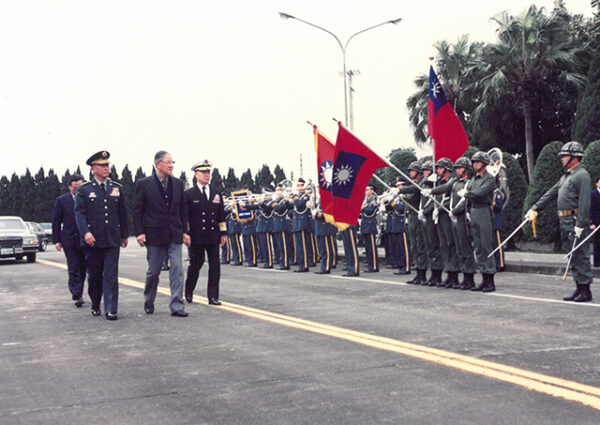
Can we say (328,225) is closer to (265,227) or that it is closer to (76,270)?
(265,227)

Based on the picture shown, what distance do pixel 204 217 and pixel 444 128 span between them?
5087 mm

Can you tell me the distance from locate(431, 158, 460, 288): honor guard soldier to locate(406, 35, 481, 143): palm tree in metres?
29.2

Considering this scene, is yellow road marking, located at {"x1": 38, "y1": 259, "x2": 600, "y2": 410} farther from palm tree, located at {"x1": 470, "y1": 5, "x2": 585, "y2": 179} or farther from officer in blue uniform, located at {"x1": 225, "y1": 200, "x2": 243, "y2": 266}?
palm tree, located at {"x1": 470, "y1": 5, "x2": 585, "y2": 179}

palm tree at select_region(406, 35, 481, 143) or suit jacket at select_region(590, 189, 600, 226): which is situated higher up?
palm tree at select_region(406, 35, 481, 143)

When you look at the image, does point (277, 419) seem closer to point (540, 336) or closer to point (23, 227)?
point (540, 336)

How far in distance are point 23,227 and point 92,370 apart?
21.3 metres

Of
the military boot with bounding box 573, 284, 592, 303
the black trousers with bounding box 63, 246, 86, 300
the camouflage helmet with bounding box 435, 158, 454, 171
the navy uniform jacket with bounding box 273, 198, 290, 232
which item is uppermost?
the camouflage helmet with bounding box 435, 158, 454, 171

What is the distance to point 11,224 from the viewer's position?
25312 millimetres

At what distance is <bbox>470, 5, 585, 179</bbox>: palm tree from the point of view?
33.5m

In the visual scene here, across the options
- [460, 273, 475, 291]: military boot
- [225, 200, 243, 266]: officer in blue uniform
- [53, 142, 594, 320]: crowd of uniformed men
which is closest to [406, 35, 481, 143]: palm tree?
[225, 200, 243, 266]: officer in blue uniform

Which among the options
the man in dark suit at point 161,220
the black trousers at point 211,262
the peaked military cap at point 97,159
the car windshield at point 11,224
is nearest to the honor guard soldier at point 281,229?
the black trousers at point 211,262

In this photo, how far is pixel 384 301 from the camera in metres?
9.58

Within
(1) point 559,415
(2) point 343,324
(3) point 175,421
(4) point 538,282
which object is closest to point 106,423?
(3) point 175,421

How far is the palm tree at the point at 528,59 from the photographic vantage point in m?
33.5
